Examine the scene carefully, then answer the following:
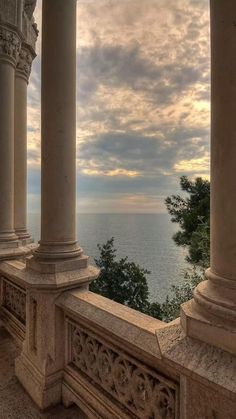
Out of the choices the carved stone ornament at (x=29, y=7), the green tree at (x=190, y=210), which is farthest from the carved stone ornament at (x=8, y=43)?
the green tree at (x=190, y=210)

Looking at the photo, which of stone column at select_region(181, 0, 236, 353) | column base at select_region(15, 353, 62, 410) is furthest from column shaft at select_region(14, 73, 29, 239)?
stone column at select_region(181, 0, 236, 353)

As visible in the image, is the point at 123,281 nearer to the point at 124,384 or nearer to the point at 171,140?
the point at 171,140

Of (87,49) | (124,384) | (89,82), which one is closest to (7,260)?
(124,384)

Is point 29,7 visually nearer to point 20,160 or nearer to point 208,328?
point 20,160

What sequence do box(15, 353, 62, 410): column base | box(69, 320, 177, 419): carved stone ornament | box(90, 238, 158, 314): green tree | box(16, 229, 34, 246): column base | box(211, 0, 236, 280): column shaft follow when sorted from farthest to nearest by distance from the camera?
box(90, 238, 158, 314): green tree, box(16, 229, 34, 246): column base, box(15, 353, 62, 410): column base, box(69, 320, 177, 419): carved stone ornament, box(211, 0, 236, 280): column shaft

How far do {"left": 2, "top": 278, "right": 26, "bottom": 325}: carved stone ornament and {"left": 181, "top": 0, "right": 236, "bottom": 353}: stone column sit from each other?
17.0 ft

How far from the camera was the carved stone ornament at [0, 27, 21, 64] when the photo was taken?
779 cm

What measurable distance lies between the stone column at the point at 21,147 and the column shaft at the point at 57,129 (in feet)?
15.7

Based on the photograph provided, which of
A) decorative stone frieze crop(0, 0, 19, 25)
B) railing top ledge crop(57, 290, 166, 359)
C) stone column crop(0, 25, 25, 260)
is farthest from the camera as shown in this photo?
stone column crop(0, 25, 25, 260)

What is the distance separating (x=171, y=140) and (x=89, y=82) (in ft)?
153

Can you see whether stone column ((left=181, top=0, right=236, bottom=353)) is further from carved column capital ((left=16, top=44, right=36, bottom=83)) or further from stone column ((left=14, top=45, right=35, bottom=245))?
carved column capital ((left=16, top=44, right=36, bottom=83))

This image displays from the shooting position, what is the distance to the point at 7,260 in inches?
309

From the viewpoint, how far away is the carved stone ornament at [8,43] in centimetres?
779

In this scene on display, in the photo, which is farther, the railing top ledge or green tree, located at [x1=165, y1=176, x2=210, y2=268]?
green tree, located at [x1=165, y1=176, x2=210, y2=268]
